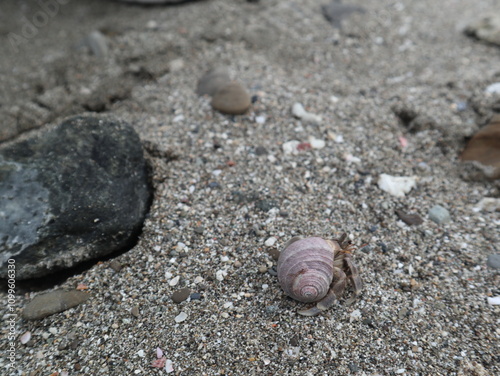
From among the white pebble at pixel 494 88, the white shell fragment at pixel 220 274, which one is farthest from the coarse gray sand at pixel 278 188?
the white pebble at pixel 494 88

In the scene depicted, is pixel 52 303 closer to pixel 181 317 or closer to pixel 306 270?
pixel 181 317

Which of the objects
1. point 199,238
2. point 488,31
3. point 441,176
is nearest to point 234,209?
point 199,238

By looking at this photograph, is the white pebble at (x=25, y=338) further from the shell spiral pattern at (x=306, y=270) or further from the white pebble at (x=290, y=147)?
the white pebble at (x=290, y=147)

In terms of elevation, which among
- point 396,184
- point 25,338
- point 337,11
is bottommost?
point 25,338


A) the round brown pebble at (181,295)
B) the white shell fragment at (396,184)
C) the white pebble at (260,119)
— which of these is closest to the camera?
the round brown pebble at (181,295)

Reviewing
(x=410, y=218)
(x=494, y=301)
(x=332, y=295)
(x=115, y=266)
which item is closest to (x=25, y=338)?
(x=115, y=266)
